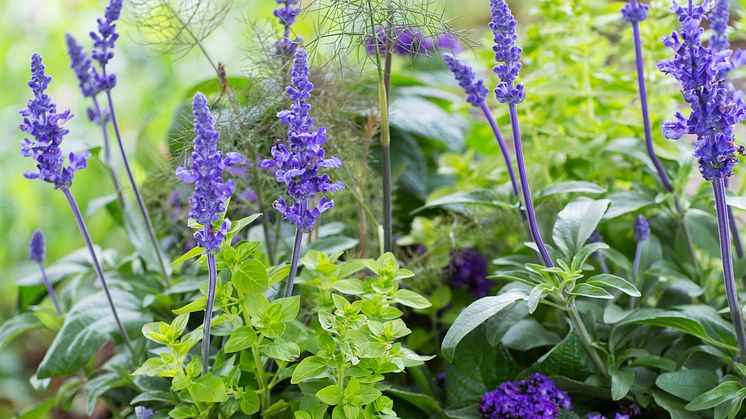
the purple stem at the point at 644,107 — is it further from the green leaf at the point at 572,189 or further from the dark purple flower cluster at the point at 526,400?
the dark purple flower cluster at the point at 526,400

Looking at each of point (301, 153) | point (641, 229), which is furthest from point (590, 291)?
point (301, 153)

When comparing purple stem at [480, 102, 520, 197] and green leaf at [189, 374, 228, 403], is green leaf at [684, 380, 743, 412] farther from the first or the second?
green leaf at [189, 374, 228, 403]

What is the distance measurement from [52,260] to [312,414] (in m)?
1.44

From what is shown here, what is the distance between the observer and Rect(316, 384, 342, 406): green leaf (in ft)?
2.48

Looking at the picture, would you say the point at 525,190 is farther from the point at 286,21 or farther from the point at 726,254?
the point at 286,21

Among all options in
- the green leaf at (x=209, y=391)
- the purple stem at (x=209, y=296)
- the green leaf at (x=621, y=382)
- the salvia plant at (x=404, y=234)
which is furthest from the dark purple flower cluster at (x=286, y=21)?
the green leaf at (x=621, y=382)

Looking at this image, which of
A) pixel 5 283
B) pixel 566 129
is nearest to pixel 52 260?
pixel 5 283

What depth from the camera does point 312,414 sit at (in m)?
0.78

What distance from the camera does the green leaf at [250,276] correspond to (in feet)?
2.52

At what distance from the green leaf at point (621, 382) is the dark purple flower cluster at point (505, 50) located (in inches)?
13.8

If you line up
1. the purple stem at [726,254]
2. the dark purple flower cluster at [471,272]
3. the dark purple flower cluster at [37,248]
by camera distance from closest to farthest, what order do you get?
1. the purple stem at [726,254]
2. the dark purple flower cluster at [37,248]
3. the dark purple flower cluster at [471,272]

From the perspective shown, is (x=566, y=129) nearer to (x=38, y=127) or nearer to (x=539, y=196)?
(x=539, y=196)

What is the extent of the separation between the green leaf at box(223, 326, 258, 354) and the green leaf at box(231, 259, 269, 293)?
0.04 m

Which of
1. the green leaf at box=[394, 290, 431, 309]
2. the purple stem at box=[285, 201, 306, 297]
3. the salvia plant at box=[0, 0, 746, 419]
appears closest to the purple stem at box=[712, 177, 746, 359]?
the salvia plant at box=[0, 0, 746, 419]
